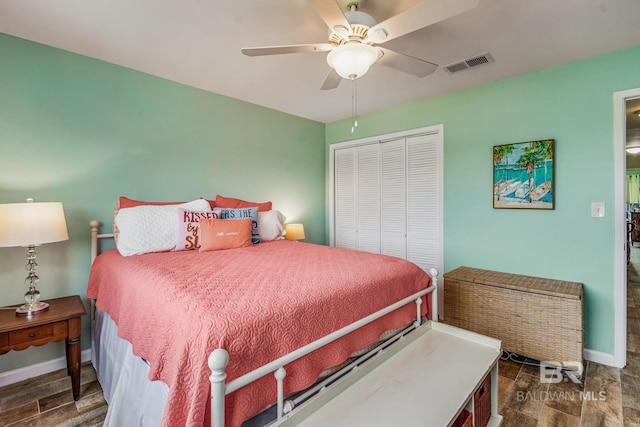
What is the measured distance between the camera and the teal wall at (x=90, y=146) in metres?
2.12

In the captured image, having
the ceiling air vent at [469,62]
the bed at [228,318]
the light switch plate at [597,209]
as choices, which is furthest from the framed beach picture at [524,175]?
the bed at [228,318]

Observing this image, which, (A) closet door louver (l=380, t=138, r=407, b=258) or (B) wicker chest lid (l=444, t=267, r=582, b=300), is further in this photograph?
(A) closet door louver (l=380, t=138, r=407, b=258)

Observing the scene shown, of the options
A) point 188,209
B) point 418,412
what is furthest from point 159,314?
point 188,209

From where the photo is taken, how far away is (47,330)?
1848mm

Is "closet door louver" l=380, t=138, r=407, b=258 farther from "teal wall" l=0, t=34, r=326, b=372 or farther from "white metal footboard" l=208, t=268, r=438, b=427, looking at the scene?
"white metal footboard" l=208, t=268, r=438, b=427

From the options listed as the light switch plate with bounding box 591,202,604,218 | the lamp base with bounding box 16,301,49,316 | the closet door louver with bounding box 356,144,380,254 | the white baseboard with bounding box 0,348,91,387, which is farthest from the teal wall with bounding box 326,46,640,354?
the white baseboard with bounding box 0,348,91,387

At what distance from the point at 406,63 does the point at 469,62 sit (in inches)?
35.3

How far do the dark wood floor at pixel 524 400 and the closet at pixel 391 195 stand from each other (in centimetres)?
136

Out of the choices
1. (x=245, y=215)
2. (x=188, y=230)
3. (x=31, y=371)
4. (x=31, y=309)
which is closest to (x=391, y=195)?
(x=245, y=215)

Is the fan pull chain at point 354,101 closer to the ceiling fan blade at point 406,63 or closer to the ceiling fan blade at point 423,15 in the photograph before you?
the ceiling fan blade at point 406,63

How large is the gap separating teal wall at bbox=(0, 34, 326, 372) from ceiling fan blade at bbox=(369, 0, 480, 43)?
1800 millimetres

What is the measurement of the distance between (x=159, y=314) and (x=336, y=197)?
10.7 ft

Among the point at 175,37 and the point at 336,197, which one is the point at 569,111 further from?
the point at 175,37

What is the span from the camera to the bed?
1.03m
